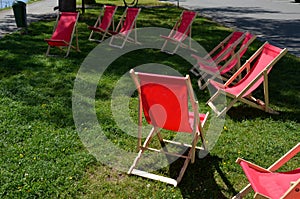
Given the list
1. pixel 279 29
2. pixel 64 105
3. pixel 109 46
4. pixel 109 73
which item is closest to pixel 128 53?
pixel 109 46

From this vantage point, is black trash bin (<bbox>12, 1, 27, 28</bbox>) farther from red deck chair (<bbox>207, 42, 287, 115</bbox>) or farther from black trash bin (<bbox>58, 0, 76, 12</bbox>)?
red deck chair (<bbox>207, 42, 287, 115</bbox>)

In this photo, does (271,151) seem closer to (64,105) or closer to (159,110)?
(159,110)

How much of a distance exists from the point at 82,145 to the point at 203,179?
151 cm

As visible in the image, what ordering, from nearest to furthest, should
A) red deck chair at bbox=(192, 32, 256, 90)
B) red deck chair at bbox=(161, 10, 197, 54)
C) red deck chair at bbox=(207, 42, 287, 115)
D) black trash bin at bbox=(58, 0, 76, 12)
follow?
red deck chair at bbox=(207, 42, 287, 115)
red deck chair at bbox=(192, 32, 256, 90)
red deck chair at bbox=(161, 10, 197, 54)
black trash bin at bbox=(58, 0, 76, 12)

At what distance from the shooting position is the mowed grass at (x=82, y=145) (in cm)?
346

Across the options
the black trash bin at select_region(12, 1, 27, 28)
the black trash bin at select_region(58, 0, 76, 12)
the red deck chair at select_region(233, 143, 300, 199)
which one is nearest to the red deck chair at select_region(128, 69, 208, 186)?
the red deck chair at select_region(233, 143, 300, 199)

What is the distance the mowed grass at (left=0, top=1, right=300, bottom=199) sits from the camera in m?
3.46

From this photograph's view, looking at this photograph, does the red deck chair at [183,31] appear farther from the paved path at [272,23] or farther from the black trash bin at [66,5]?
the black trash bin at [66,5]

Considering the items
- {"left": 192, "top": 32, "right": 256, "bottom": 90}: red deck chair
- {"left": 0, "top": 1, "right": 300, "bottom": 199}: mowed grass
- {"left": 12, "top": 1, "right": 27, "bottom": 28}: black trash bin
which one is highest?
{"left": 12, "top": 1, "right": 27, "bottom": 28}: black trash bin

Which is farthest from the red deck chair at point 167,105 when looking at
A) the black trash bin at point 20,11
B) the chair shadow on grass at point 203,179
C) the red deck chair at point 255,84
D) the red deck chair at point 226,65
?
the black trash bin at point 20,11

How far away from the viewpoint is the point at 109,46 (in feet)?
29.8

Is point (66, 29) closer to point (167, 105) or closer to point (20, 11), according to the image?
point (20, 11)

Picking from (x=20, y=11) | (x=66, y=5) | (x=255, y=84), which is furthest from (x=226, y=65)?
(x=66, y=5)

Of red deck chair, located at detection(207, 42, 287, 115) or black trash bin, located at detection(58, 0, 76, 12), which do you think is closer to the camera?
red deck chair, located at detection(207, 42, 287, 115)
